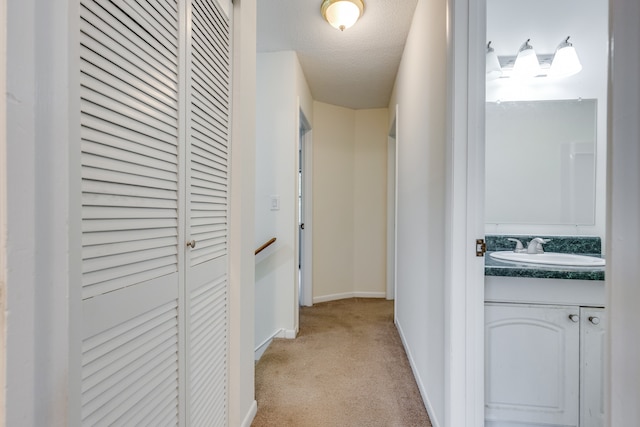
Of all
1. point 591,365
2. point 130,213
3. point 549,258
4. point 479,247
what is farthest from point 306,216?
point 130,213

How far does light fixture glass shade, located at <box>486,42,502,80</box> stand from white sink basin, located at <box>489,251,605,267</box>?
43.0 inches

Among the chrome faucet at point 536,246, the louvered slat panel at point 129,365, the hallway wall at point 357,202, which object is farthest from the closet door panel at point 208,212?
the hallway wall at point 357,202

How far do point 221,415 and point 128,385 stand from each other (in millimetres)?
691

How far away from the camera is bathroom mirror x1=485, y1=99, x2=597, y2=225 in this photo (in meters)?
1.80

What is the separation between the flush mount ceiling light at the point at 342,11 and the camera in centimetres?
188

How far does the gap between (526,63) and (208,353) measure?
7.45 ft

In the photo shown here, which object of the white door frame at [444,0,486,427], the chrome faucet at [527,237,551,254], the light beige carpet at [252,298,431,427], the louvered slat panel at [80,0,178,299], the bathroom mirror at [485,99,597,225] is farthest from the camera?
the bathroom mirror at [485,99,597,225]

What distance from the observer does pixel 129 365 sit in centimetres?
70

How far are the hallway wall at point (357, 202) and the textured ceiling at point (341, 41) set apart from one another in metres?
0.60

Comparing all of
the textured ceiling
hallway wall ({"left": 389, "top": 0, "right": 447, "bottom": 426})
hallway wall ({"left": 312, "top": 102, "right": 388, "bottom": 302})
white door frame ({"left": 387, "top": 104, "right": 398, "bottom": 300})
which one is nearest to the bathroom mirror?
hallway wall ({"left": 389, "top": 0, "right": 447, "bottom": 426})

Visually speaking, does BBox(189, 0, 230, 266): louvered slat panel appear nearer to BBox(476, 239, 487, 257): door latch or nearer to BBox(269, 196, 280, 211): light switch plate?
BBox(476, 239, 487, 257): door latch

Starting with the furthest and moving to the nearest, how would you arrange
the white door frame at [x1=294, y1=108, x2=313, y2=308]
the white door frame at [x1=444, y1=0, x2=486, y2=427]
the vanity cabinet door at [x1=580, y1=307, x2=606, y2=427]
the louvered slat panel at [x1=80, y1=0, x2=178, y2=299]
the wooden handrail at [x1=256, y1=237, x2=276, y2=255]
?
1. the white door frame at [x1=294, y1=108, x2=313, y2=308]
2. the wooden handrail at [x1=256, y1=237, x2=276, y2=255]
3. the vanity cabinet door at [x1=580, y1=307, x2=606, y2=427]
4. the white door frame at [x1=444, y1=0, x2=486, y2=427]
5. the louvered slat panel at [x1=80, y1=0, x2=178, y2=299]

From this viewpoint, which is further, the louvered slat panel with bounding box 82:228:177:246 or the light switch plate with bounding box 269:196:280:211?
the light switch plate with bounding box 269:196:280:211

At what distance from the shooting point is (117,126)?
2.19 ft
